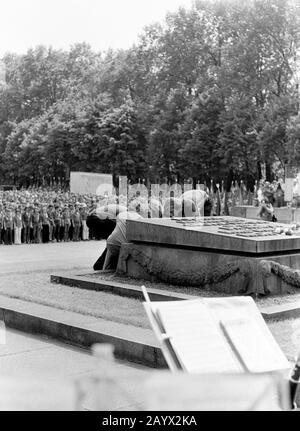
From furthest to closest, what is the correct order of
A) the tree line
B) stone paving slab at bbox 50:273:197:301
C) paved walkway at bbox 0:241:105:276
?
the tree line → paved walkway at bbox 0:241:105:276 → stone paving slab at bbox 50:273:197:301

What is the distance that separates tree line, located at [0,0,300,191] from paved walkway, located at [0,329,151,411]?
28.0 meters

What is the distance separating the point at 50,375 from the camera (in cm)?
598

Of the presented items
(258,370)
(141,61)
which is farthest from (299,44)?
(258,370)

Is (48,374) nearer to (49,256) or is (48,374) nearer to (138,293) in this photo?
(138,293)

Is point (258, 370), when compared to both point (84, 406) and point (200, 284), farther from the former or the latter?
point (200, 284)

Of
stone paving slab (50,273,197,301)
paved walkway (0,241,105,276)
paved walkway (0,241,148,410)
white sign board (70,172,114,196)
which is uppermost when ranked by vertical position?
white sign board (70,172,114,196)

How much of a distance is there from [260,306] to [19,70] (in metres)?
38.1

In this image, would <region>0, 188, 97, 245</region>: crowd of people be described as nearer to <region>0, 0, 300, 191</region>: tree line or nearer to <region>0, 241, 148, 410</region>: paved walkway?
<region>0, 241, 148, 410</region>: paved walkway

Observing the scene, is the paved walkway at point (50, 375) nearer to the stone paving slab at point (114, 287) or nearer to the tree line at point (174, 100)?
the stone paving slab at point (114, 287)

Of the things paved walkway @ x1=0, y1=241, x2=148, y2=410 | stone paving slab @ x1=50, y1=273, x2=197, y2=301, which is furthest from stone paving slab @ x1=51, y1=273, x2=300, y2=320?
paved walkway @ x1=0, y1=241, x2=148, y2=410

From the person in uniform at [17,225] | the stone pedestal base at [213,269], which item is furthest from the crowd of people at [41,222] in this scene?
the stone pedestal base at [213,269]

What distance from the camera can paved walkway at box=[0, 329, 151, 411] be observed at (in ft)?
15.8

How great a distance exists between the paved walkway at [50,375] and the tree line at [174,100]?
27961mm

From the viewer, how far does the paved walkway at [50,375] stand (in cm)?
481
